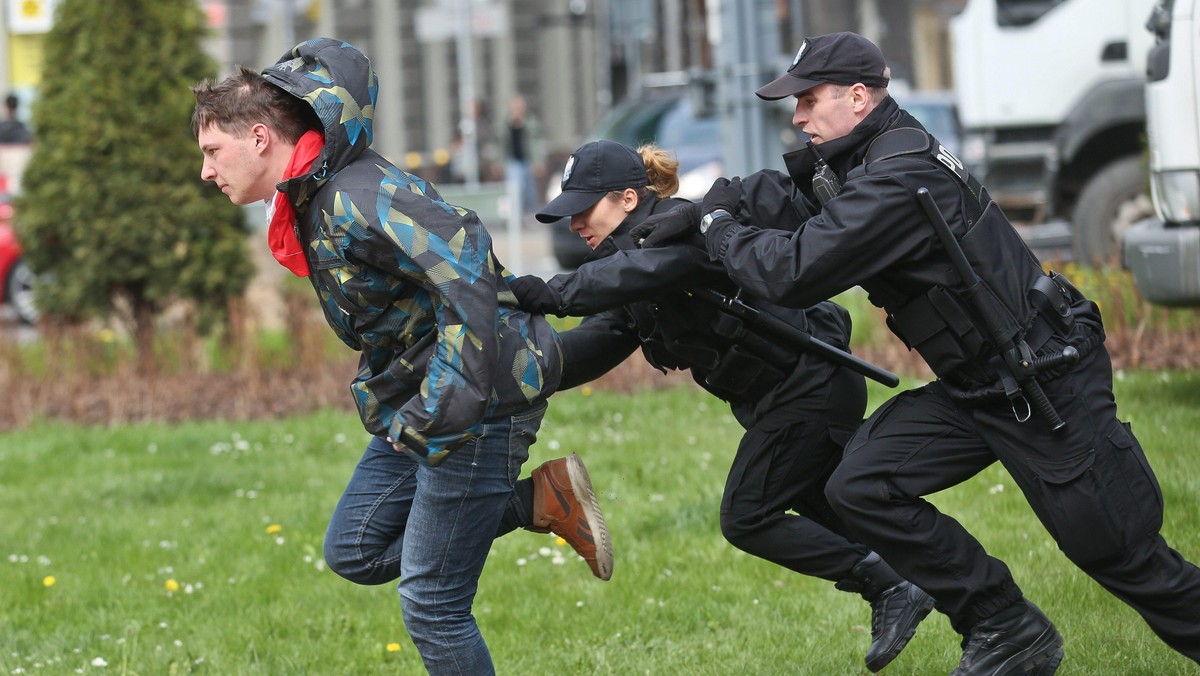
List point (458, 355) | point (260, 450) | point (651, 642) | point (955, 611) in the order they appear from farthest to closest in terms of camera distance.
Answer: point (260, 450)
point (651, 642)
point (955, 611)
point (458, 355)

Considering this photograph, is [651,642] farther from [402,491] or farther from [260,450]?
[260,450]

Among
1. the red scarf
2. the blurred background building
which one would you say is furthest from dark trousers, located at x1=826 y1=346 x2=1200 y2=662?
the blurred background building

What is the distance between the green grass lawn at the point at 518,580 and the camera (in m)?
4.89

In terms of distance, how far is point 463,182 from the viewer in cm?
2808

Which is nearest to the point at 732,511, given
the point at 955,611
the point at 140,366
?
the point at 955,611

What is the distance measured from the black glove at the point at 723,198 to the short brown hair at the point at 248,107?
1.02 m

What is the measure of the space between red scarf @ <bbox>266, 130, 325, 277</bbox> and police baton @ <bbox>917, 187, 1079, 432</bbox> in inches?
58.3

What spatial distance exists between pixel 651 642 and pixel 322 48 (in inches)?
91.1

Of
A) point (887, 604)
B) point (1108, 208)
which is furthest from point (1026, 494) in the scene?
point (1108, 208)

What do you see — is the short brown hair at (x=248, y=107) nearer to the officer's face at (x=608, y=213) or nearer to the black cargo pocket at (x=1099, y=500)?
the officer's face at (x=608, y=213)

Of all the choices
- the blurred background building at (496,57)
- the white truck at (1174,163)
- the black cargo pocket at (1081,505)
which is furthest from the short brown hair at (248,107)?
the blurred background building at (496,57)

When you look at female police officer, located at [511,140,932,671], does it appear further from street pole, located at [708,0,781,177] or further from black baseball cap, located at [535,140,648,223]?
street pole, located at [708,0,781,177]

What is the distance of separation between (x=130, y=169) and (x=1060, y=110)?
7.42 metres

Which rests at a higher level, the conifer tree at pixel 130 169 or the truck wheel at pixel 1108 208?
the conifer tree at pixel 130 169
